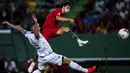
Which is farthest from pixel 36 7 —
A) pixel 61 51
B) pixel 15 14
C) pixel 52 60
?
pixel 52 60

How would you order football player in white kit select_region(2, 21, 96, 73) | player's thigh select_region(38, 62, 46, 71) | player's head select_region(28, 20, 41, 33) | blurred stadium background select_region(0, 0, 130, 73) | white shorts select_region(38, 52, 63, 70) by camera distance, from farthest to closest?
blurred stadium background select_region(0, 0, 130, 73)
player's thigh select_region(38, 62, 46, 71)
white shorts select_region(38, 52, 63, 70)
football player in white kit select_region(2, 21, 96, 73)
player's head select_region(28, 20, 41, 33)

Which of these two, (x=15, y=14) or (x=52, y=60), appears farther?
(x=15, y=14)

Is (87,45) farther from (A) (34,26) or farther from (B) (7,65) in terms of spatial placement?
(A) (34,26)

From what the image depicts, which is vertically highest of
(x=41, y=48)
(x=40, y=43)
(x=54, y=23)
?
(x=54, y=23)

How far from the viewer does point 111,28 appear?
20688mm

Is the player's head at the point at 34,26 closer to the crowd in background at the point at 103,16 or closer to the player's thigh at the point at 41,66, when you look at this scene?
the player's thigh at the point at 41,66

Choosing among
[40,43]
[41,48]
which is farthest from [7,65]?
[40,43]

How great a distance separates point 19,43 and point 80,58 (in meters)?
2.38

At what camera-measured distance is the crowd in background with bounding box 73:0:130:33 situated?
20625 mm

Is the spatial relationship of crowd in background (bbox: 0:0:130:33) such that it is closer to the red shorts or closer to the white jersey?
the red shorts

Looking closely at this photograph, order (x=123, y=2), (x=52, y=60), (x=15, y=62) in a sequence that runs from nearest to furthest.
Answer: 1. (x=52, y=60)
2. (x=15, y=62)
3. (x=123, y=2)

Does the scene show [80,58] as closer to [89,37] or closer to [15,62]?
[89,37]

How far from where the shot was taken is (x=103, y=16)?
20.9 m

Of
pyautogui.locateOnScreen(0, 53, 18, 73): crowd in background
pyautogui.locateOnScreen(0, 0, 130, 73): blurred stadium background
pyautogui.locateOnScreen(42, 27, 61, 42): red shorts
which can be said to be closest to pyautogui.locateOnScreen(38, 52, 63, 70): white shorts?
pyautogui.locateOnScreen(42, 27, 61, 42): red shorts
